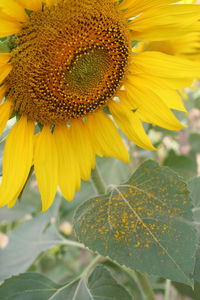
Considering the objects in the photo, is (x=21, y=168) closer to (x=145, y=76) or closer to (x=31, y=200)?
(x=145, y=76)

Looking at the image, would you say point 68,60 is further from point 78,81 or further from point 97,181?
point 97,181

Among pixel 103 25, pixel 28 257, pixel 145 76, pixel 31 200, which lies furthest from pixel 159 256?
pixel 31 200

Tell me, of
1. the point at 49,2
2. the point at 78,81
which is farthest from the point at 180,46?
the point at 49,2

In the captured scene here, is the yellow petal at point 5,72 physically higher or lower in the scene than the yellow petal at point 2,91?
higher

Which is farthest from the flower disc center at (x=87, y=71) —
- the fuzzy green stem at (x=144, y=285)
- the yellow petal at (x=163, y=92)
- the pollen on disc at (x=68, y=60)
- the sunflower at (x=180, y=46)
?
the fuzzy green stem at (x=144, y=285)

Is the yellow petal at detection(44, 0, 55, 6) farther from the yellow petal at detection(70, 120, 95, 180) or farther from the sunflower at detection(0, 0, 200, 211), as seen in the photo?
the yellow petal at detection(70, 120, 95, 180)

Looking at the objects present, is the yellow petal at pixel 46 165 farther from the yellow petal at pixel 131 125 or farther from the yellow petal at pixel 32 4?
the yellow petal at pixel 32 4

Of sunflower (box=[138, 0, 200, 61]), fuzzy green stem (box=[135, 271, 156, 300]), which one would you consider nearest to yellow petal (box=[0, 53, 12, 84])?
sunflower (box=[138, 0, 200, 61])
